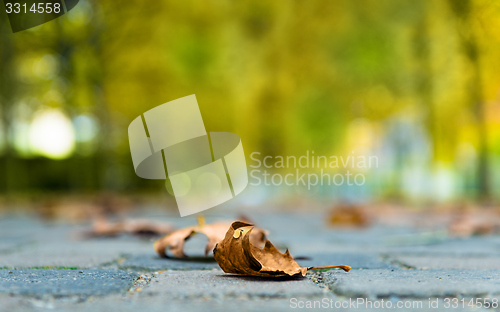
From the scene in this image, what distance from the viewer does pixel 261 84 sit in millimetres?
14547

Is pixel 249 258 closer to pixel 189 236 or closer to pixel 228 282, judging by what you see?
pixel 228 282

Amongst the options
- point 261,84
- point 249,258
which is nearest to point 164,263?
point 249,258

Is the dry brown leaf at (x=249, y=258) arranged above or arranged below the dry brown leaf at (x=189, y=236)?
below

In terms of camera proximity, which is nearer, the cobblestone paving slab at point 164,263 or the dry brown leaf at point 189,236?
the cobblestone paving slab at point 164,263

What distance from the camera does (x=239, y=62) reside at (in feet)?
44.2

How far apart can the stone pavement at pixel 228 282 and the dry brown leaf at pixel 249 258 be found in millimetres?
28

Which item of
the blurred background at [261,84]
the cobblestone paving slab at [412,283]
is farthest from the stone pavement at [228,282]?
the blurred background at [261,84]

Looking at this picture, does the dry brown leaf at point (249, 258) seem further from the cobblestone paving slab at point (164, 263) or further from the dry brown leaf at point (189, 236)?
the dry brown leaf at point (189, 236)

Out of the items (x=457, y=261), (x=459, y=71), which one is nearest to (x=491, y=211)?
(x=457, y=261)

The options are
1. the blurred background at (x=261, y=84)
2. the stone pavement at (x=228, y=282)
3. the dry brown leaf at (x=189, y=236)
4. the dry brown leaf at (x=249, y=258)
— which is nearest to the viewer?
the stone pavement at (x=228, y=282)

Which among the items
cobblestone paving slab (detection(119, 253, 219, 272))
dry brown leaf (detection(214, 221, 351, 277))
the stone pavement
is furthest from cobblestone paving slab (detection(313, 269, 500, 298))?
cobblestone paving slab (detection(119, 253, 219, 272))

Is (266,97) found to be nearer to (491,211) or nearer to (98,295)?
(491,211)

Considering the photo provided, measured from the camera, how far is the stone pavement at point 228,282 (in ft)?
4.29

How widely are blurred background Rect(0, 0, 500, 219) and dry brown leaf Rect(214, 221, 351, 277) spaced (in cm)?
767
